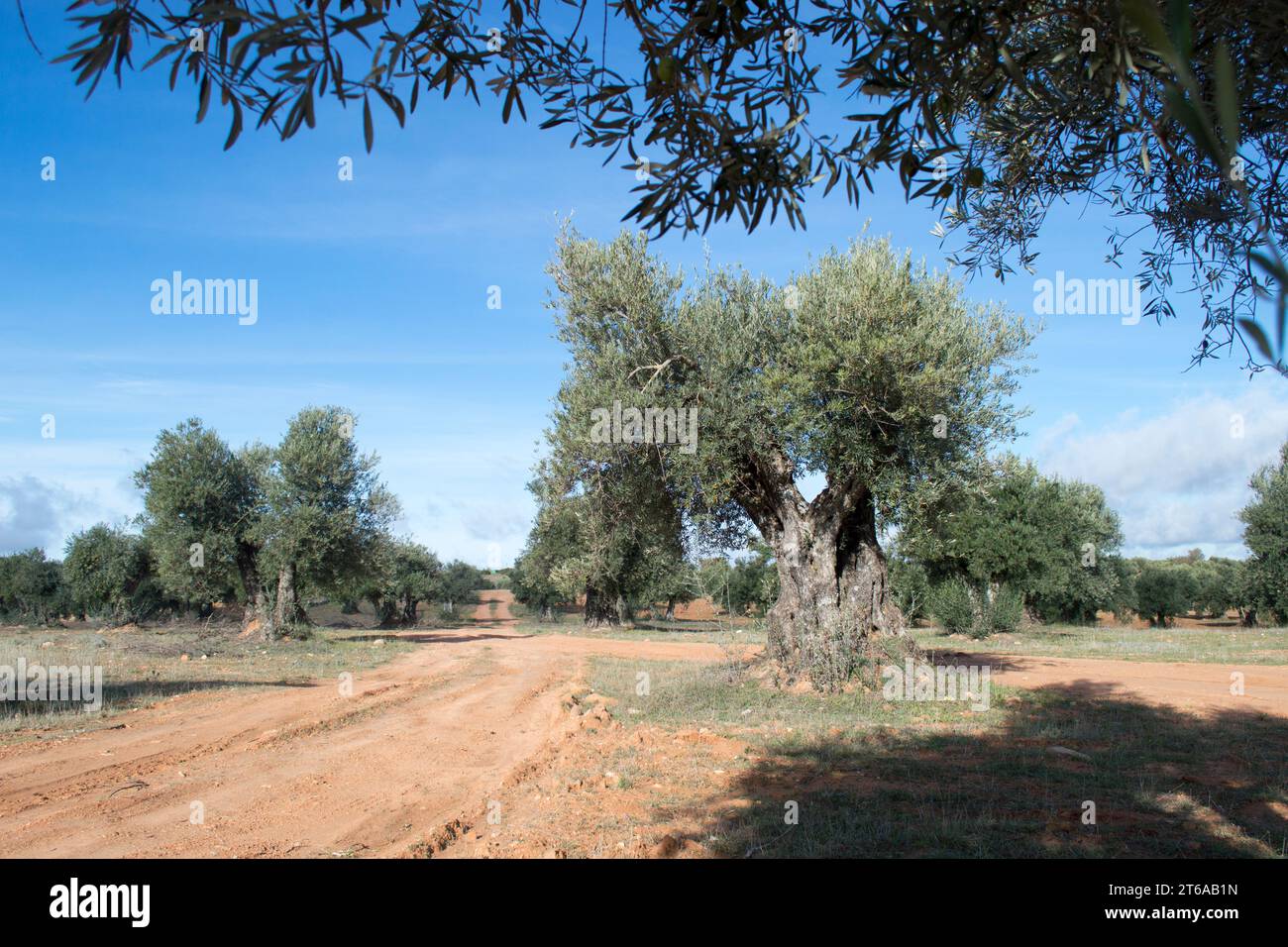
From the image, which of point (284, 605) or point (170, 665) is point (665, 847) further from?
point (284, 605)

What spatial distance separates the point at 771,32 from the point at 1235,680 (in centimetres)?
1638

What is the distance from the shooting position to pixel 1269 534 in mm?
33875

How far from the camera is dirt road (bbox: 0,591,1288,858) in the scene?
615cm

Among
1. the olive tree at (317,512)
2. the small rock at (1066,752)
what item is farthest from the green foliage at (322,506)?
the small rock at (1066,752)

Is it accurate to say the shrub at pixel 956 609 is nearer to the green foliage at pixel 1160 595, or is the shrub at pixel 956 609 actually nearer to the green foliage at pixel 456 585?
the green foliage at pixel 1160 595

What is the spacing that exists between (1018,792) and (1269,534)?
35.7m

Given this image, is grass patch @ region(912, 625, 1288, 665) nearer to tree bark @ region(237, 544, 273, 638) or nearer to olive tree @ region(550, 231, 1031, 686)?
olive tree @ region(550, 231, 1031, 686)

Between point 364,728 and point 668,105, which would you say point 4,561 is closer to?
point 364,728

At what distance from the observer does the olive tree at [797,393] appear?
1158cm

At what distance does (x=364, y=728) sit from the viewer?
36.8ft

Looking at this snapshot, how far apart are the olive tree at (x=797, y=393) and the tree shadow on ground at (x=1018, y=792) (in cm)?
368

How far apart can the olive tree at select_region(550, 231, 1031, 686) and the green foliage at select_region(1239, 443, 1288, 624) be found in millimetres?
29102

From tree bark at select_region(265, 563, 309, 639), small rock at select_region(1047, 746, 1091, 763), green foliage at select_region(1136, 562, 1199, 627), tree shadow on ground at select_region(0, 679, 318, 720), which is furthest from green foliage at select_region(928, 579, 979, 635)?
green foliage at select_region(1136, 562, 1199, 627)
